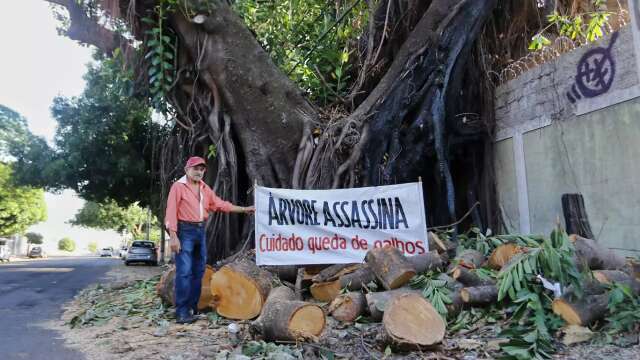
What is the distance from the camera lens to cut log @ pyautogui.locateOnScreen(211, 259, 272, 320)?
4559 mm

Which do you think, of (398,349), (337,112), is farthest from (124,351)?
(337,112)

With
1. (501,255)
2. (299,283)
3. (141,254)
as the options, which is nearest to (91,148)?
(141,254)

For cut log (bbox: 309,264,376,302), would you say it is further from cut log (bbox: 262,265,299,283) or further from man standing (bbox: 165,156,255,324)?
man standing (bbox: 165,156,255,324)

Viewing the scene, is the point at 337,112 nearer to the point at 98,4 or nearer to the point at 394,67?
the point at 394,67

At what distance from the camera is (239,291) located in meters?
4.60

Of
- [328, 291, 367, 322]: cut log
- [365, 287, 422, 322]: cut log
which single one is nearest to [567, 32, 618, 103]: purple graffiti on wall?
[365, 287, 422, 322]: cut log

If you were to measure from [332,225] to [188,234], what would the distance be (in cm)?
150

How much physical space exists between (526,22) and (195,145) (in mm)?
5807

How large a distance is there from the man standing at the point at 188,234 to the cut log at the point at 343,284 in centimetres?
117

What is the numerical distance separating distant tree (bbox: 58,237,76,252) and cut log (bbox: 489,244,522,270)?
6279 cm

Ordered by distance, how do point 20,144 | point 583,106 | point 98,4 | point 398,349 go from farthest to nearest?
point 20,144
point 98,4
point 583,106
point 398,349

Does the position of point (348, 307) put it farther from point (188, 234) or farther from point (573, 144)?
point (573, 144)

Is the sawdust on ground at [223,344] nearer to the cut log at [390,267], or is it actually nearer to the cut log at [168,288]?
the cut log at [168,288]

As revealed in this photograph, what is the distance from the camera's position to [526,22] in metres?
8.20
